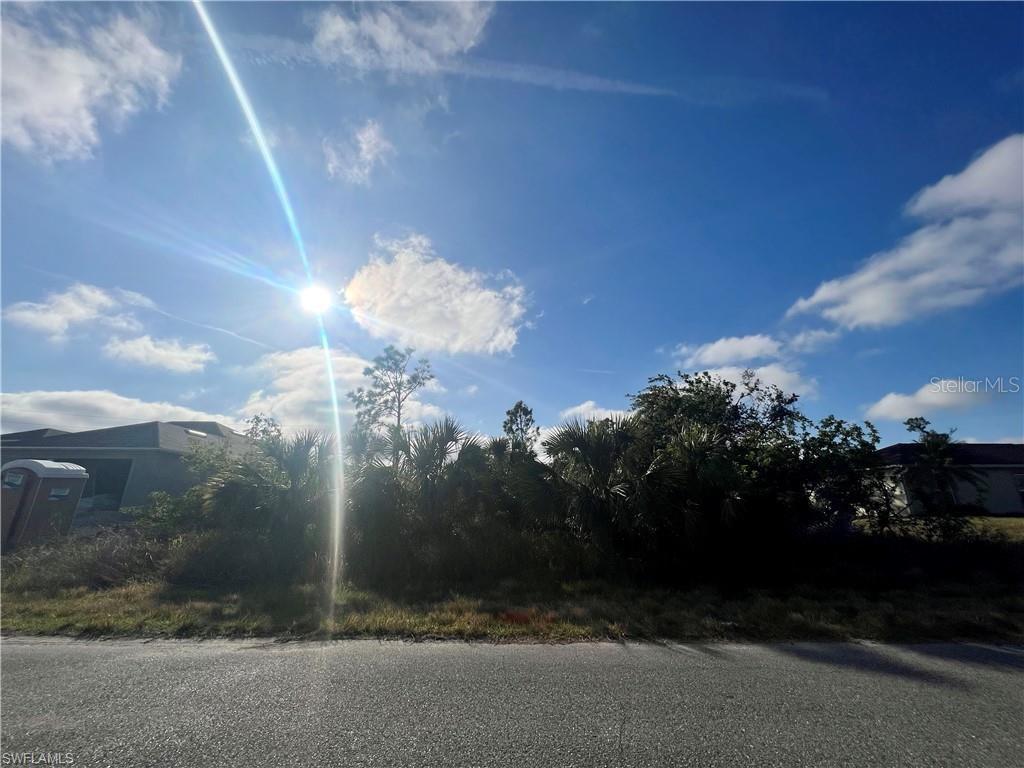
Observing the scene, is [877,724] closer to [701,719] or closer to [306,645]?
[701,719]

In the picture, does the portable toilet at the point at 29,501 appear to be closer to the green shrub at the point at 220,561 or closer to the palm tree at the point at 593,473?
the green shrub at the point at 220,561

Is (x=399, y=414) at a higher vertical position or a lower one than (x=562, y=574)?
higher

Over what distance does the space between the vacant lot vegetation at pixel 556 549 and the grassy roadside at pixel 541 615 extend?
4 centimetres

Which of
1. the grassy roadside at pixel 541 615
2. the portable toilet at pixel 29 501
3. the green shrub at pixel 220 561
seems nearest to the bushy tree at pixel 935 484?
the grassy roadside at pixel 541 615

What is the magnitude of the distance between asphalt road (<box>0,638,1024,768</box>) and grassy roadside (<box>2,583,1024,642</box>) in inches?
21.2

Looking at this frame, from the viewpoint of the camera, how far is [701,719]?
3.23 metres

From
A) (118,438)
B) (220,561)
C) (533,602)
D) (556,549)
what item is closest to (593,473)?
(556,549)

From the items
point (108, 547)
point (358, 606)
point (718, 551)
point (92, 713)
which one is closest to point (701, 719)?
point (92, 713)

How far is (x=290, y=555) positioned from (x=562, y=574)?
5.37 m

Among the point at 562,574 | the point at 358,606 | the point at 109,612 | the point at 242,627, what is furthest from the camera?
the point at 562,574

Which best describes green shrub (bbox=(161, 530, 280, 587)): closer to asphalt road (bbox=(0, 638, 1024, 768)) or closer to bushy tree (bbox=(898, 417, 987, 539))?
asphalt road (bbox=(0, 638, 1024, 768))

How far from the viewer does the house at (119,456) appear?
19.4 meters

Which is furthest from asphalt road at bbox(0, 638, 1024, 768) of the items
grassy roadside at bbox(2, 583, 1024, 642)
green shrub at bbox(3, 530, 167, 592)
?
green shrub at bbox(3, 530, 167, 592)

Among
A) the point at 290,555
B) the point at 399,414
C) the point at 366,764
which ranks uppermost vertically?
the point at 399,414
